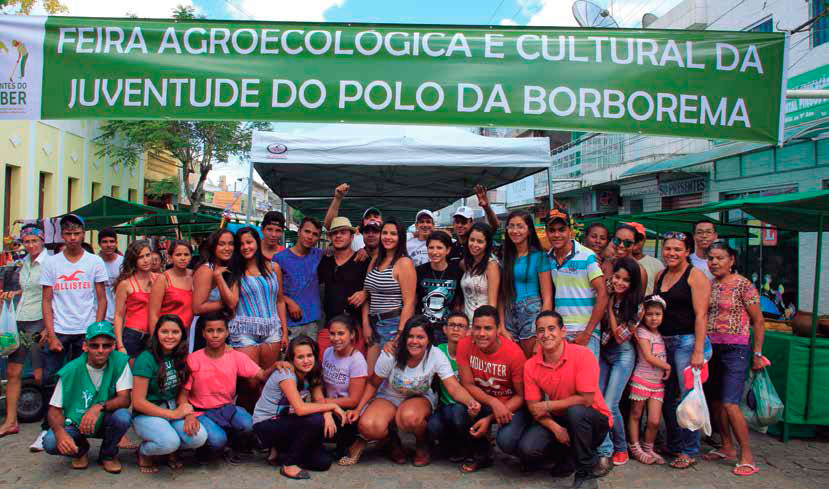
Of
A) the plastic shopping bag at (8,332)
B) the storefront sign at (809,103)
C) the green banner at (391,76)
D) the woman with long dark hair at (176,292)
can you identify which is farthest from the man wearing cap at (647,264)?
the storefront sign at (809,103)

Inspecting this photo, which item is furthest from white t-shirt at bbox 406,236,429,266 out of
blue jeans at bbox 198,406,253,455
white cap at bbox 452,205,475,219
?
blue jeans at bbox 198,406,253,455

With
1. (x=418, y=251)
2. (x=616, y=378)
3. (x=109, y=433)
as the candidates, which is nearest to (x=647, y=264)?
(x=616, y=378)

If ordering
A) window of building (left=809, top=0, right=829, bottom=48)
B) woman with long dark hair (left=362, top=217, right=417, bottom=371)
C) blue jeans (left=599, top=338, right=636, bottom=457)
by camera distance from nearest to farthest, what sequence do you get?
blue jeans (left=599, top=338, right=636, bottom=457)
woman with long dark hair (left=362, top=217, right=417, bottom=371)
window of building (left=809, top=0, right=829, bottom=48)

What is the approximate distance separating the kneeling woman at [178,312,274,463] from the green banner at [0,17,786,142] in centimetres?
151

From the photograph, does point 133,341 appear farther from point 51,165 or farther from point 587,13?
point 587,13

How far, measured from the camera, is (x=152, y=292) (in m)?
4.55

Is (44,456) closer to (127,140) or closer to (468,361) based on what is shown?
(468,361)

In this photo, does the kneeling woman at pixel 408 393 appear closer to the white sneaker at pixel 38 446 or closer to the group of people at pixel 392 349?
the group of people at pixel 392 349

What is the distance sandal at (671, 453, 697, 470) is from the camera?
4180mm

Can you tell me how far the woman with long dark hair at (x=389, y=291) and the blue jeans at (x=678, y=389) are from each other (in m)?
1.91

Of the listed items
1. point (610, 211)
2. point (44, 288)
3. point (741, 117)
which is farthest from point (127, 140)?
point (741, 117)

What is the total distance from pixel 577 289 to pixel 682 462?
137cm

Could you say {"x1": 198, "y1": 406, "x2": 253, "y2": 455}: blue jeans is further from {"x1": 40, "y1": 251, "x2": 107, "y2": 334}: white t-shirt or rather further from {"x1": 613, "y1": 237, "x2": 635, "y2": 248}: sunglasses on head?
{"x1": 613, "y1": 237, "x2": 635, "y2": 248}: sunglasses on head

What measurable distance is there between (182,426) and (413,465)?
1584mm
